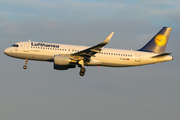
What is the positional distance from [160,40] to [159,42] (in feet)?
1.43

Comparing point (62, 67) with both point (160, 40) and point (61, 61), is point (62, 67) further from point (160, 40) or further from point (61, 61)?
point (160, 40)

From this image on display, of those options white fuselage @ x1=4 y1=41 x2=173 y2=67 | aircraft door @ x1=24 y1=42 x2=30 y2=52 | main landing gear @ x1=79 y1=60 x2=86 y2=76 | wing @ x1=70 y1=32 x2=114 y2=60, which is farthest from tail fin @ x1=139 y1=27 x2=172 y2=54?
aircraft door @ x1=24 y1=42 x2=30 y2=52

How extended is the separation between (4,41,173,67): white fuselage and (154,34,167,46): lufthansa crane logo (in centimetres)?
345

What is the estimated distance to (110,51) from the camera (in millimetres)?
46531

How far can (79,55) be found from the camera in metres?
44.5

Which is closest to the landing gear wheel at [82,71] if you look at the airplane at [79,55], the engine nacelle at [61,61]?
the airplane at [79,55]

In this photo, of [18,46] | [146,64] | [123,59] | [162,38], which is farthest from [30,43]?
[162,38]

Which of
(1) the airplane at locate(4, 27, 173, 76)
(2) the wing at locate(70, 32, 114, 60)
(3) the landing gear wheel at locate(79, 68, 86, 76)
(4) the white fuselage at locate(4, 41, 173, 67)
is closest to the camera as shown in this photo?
(2) the wing at locate(70, 32, 114, 60)

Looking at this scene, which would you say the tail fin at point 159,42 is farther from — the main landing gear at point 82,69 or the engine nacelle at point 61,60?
the engine nacelle at point 61,60

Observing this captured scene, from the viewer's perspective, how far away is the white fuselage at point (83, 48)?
148 ft

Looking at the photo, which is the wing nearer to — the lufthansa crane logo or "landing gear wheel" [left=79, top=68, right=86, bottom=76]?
"landing gear wheel" [left=79, top=68, right=86, bottom=76]

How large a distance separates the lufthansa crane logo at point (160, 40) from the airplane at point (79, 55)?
8.42 ft

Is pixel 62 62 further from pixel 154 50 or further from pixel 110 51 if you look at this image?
pixel 154 50

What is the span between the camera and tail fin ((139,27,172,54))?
49531 mm
